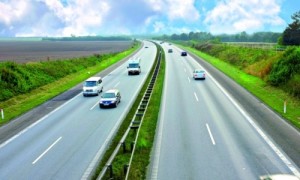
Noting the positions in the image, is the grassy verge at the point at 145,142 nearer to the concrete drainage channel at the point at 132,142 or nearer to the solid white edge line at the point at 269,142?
the concrete drainage channel at the point at 132,142

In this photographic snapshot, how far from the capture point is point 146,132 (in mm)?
23703

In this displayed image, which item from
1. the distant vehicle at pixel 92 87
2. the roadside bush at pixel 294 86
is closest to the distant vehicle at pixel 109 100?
the distant vehicle at pixel 92 87

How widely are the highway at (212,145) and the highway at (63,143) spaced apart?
3.61 metres

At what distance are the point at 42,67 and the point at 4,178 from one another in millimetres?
41684

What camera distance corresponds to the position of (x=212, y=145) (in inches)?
821

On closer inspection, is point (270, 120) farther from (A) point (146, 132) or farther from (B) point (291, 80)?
(B) point (291, 80)

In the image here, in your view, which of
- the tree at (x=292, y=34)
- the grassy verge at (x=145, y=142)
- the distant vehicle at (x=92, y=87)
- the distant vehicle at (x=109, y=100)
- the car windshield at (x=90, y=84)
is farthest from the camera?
the tree at (x=292, y=34)

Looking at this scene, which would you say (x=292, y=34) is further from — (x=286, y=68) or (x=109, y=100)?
(x=109, y=100)

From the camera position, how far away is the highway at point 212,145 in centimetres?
1702

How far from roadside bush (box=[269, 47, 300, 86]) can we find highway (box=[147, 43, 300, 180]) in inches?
388

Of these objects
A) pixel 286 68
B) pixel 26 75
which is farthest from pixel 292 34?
pixel 26 75

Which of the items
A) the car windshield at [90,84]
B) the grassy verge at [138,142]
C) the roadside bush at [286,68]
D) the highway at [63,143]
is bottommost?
the highway at [63,143]

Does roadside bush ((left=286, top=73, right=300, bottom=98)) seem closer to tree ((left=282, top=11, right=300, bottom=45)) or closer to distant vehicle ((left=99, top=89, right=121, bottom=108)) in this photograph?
distant vehicle ((left=99, top=89, right=121, bottom=108))

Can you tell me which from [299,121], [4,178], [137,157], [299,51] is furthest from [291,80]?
[4,178]
